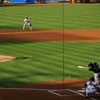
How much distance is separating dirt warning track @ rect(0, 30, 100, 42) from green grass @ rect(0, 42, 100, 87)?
2.62 m

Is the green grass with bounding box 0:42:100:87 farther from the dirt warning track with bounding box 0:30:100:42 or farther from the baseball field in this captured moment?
the dirt warning track with bounding box 0:30:100:42

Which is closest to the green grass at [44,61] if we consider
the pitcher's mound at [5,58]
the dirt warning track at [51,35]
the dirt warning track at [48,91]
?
the pitcher's mound at [5,58]

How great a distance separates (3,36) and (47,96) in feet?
70.2

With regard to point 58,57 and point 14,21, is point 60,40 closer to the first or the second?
point 58,57

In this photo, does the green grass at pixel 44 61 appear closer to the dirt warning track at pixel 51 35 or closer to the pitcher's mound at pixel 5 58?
Result: the pitcher's mound at pixel 5 58

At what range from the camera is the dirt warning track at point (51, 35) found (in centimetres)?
3275

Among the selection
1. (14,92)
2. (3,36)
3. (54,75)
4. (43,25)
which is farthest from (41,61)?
(43,25)

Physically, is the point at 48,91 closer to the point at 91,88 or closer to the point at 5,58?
the point at 91,88

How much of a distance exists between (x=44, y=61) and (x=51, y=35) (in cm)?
1387

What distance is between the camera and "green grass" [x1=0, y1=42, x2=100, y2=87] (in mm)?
18156

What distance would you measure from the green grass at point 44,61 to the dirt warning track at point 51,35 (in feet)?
8.61

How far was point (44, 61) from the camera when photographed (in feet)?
72.2

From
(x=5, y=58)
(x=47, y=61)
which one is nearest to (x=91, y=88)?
(x=47, y=61)

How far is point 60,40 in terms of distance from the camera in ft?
105
